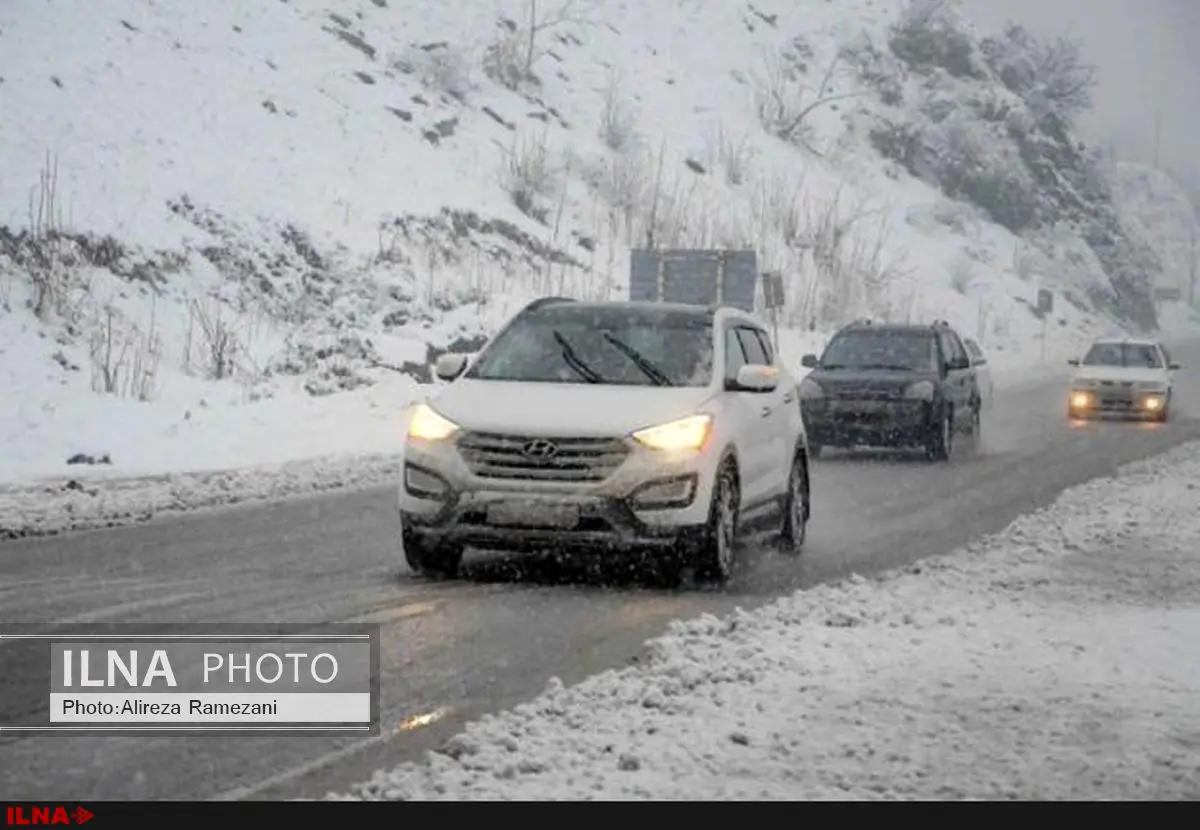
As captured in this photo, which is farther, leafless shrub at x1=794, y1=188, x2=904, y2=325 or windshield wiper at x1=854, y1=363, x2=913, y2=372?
leafless shrub at x1=794, y1=188, x2=904, y2=325

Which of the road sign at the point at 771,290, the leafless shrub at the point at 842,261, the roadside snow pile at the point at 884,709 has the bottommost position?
the roadside snow pile at the point at 884,709

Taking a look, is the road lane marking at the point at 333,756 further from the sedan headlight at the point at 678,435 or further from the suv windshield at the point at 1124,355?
the suv windshield at the point at 1124,355

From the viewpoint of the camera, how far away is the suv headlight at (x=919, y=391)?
74.9 ft

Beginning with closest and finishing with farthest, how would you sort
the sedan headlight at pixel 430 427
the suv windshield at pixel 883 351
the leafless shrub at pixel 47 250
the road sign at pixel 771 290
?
the sedan headlight at pixel 430 427 → the suv windshield at pixel 883 351 → the leafless shrub at pixel 47 250 → the road sign at pixel 771 290

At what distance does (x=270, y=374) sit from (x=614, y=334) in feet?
57.7

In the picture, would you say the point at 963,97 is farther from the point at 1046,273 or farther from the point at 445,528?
the point at 445,528

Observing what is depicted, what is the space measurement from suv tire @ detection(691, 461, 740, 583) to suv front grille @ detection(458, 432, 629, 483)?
0.78 m

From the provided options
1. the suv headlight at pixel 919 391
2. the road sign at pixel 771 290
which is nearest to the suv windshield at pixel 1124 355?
the road sign at pixel 771 290

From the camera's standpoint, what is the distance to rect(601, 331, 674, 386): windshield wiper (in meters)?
12.0

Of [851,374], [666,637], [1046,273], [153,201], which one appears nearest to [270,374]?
[153,201]

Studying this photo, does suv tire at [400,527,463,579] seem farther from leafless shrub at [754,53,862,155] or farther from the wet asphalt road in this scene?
leafless shrub at [754,53,862,155]

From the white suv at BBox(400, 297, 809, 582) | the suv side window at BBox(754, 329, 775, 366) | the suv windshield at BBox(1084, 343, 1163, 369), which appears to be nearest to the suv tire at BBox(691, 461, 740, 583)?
the white suv at BBox(400, 297, 809, 582)

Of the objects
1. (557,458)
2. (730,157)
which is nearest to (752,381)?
(557,458)

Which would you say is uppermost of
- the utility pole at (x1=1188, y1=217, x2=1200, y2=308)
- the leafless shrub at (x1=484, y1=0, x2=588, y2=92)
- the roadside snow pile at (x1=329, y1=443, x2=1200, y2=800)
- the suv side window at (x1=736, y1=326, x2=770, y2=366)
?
the leafless shrub at (x1=484, y1=0, x2=588, y2=92)
